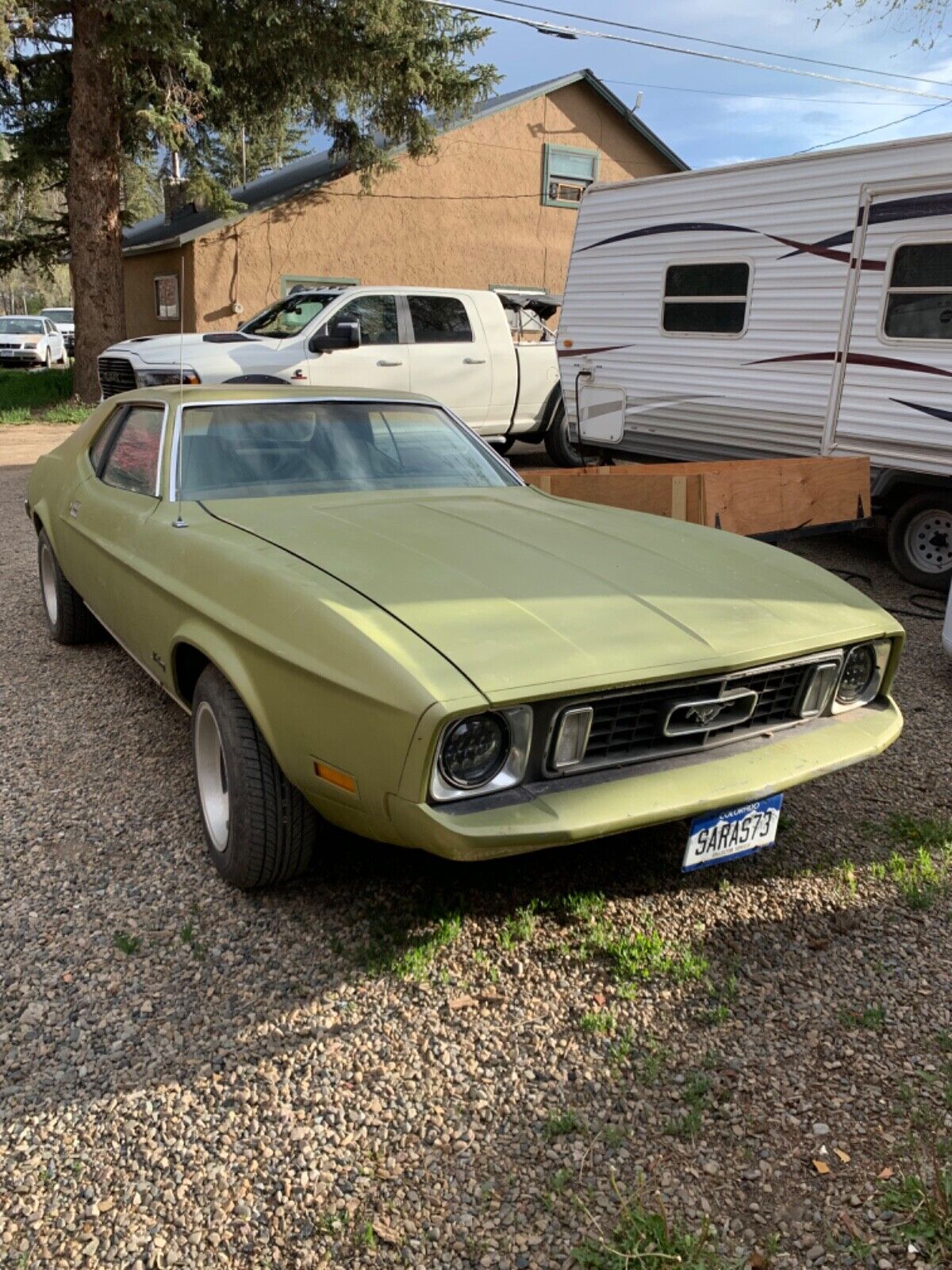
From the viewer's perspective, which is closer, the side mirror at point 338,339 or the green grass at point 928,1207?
the green grass at point 928,1207

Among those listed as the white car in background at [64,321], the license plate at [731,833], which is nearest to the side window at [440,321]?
the license plate at [731,833]

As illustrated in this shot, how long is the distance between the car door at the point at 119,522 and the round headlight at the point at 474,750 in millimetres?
1548

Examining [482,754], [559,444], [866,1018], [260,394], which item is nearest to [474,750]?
[482,754]

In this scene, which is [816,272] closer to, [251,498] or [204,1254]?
[251,498]

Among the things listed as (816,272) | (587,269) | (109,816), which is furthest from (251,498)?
(587,269)

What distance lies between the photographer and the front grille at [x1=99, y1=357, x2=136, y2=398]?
9984mm

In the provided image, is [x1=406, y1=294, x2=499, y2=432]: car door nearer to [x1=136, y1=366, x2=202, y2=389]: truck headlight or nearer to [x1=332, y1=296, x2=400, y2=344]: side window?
[x1=332, y1=296, x2=400, y2=344]: side window

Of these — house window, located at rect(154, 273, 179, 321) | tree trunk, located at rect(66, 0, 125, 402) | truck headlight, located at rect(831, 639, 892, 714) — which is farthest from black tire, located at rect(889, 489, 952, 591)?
house window, located at rect(154, 273, 179, 321)

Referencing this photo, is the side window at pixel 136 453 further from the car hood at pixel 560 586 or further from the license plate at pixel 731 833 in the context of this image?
the license plate at pixel 731 833

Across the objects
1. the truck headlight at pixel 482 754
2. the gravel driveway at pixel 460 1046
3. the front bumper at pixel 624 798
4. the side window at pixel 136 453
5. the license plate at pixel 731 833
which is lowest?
the gravel driveway at pixel 460 1046

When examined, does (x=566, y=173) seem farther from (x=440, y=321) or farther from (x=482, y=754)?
(x=482, y=754)

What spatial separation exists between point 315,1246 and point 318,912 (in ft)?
3.52

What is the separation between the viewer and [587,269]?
357 inches

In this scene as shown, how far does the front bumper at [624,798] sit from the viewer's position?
2229 millimetres
